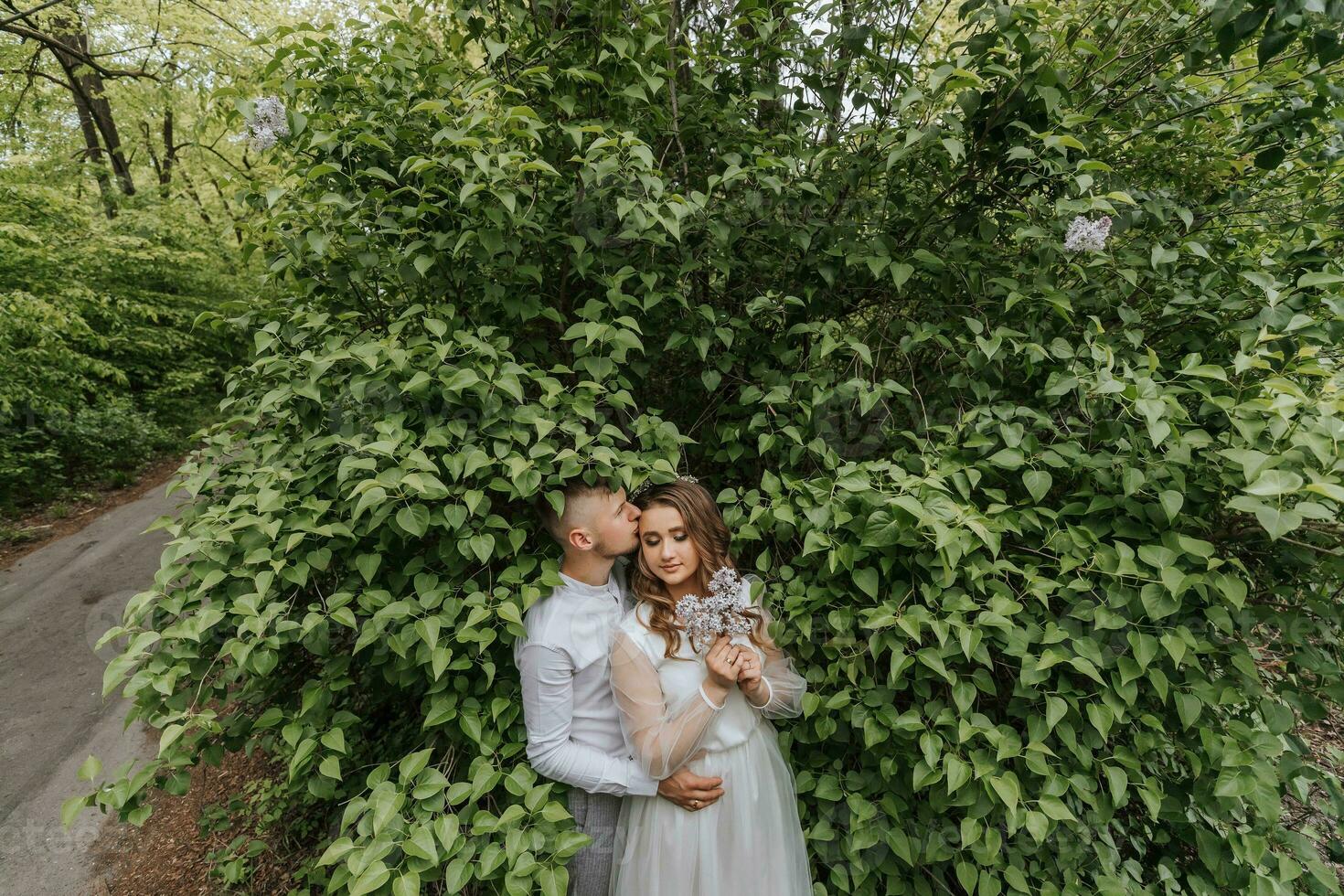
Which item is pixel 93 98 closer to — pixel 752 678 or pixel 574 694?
pixel 574 694

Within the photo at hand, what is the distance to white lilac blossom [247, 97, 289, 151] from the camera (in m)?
1.96

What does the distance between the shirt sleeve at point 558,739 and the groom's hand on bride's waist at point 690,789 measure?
6 cm

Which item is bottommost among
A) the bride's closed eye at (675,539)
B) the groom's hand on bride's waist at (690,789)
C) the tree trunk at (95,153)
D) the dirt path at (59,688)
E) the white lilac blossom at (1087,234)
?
the dirt path at (59,688)

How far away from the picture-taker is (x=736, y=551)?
2.04 metres

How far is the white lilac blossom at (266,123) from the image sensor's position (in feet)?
6.44

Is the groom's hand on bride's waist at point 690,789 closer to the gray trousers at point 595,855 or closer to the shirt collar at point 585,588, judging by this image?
the gray trousers at point 595,855

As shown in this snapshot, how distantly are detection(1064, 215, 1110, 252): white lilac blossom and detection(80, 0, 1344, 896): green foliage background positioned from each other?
0.05 meters

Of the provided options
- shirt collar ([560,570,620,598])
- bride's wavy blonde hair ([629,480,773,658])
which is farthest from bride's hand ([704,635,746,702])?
shirt collar ([560,570,620,598])

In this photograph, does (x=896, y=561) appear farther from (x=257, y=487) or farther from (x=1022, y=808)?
(x=257, y=487)

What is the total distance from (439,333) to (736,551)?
3.84 ft

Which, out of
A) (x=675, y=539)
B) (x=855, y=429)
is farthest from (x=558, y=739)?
(x=855, y=429)

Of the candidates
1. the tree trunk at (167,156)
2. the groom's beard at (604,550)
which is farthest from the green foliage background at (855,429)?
the tree trunk at (167,156)

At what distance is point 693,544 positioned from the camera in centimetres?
198

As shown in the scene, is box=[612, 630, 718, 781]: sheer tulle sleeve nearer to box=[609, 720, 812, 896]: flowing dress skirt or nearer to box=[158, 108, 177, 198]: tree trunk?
box=[609, 720, 812, 896]: flowing dress skirt
